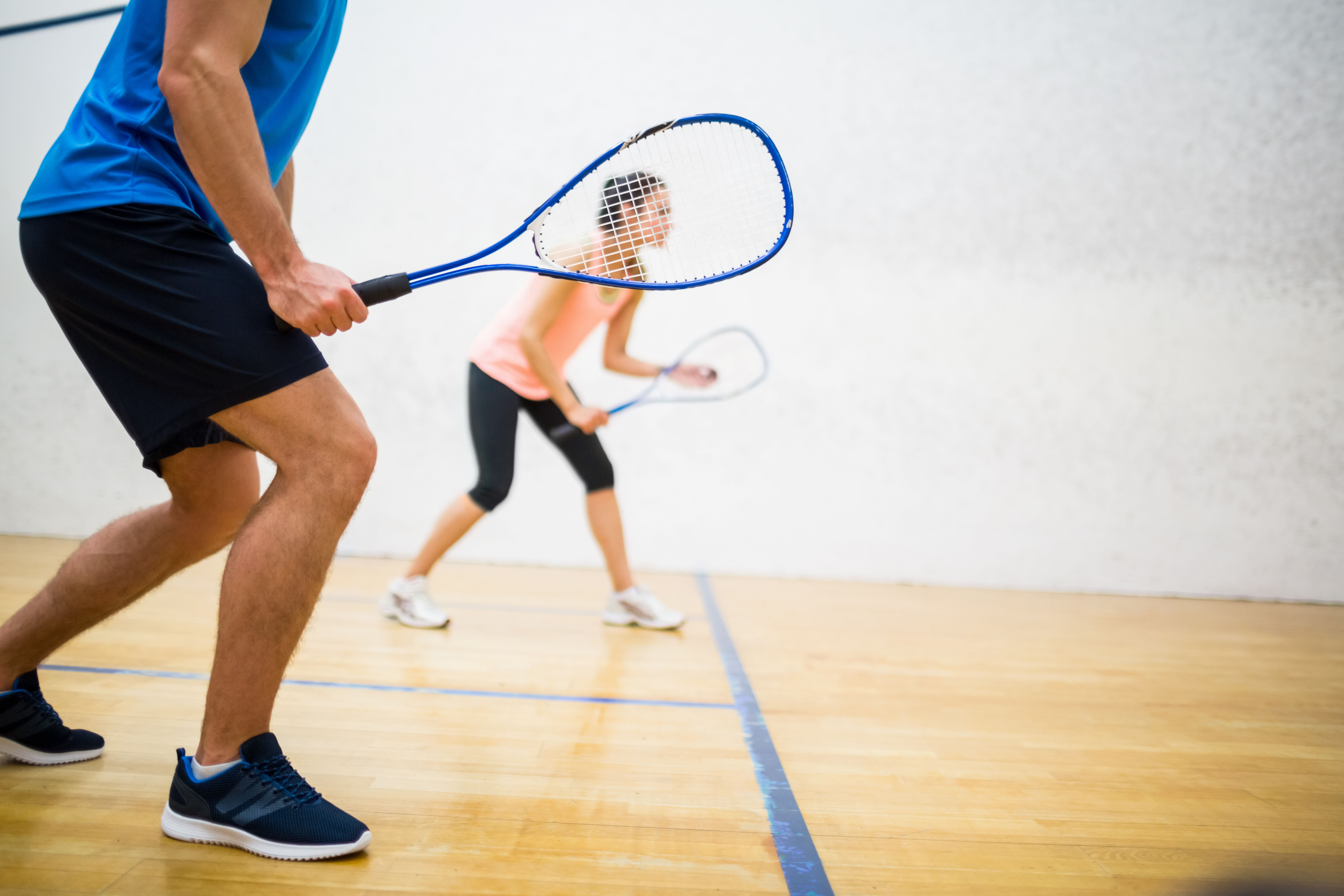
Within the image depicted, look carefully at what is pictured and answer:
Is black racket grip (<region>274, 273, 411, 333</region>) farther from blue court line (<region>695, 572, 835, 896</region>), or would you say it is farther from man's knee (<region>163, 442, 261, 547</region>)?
blue court line (<region>695, 572, 835, 896</region>)

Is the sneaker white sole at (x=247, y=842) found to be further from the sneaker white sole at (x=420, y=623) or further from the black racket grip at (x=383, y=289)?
the sneaker white sole at (x=420, y=623)

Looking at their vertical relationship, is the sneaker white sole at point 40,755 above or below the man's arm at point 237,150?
below

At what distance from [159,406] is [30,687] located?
0.51m

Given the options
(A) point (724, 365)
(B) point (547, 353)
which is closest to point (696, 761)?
(B) point (547, 353)

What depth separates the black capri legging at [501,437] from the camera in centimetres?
219

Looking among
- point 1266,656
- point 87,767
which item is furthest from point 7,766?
point 1266,656

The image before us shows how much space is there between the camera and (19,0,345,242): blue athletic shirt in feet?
2.87

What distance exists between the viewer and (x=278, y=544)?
34.7 inches

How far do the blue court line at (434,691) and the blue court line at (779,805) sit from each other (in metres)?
0.09

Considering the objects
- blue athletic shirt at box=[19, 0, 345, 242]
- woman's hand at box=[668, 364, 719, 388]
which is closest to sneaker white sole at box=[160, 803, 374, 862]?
blue athletic shirt at box=[19, 0, 345, 242]

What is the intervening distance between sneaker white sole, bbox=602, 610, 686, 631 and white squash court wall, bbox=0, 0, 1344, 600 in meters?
1.24

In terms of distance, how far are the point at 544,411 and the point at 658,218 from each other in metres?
0.96

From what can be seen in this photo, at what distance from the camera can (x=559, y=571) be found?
3490 millimetres

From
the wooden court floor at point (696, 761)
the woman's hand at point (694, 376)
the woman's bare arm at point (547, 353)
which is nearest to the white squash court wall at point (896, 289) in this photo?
the wooden court floor at point (696, 761)
